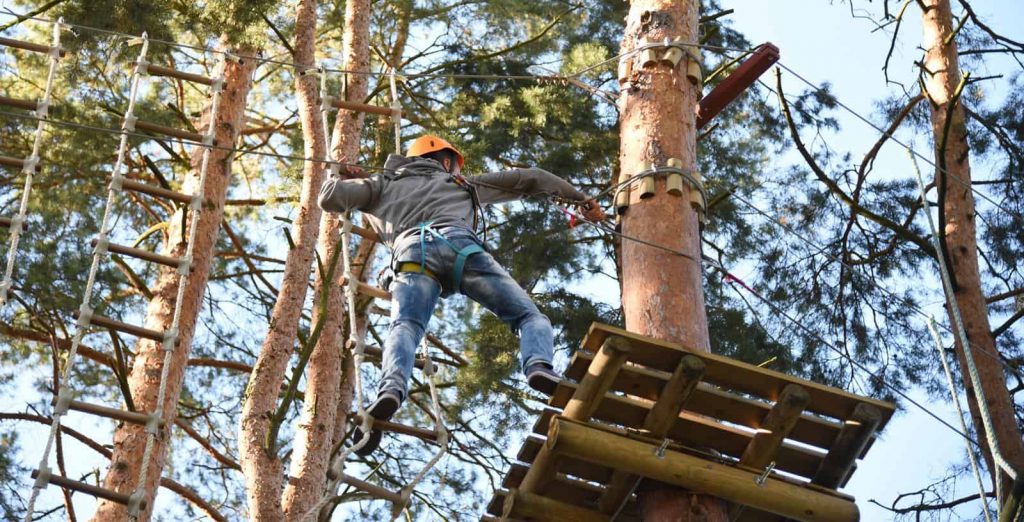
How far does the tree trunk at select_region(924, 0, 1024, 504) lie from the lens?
7.39 metres

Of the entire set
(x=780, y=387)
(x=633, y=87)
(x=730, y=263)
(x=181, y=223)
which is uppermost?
(x=730, y=263)

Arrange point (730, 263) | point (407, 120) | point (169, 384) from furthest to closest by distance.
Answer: point (407, 120), point (730, 263), point (169, 384)

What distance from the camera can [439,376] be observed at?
1013 cm

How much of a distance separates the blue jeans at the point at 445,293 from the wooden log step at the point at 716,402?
600mm

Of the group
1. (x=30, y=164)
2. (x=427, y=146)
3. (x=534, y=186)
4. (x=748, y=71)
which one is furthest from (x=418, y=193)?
(x=30, y=164)

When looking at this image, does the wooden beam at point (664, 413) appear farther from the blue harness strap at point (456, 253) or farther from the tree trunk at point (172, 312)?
the tree trunk at point (172, 312)

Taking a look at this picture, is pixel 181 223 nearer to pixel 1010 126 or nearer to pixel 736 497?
pixel 736 497

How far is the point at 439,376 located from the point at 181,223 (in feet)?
9.25

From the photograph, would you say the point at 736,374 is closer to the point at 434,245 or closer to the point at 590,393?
the point at 590,393

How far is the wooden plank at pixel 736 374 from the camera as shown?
13.7 ft

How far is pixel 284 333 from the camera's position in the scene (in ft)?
26.0

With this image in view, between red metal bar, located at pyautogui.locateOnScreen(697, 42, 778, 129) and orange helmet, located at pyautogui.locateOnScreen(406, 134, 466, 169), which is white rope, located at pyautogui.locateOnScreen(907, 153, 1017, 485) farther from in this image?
orange helmet, located at pyautogui.locateOnScreen(406, 134, 466, 169)

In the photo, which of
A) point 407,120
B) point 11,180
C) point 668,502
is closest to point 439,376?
point 407,120

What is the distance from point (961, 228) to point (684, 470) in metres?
4.69
